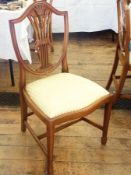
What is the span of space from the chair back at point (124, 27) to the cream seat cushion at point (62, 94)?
1.28 feet

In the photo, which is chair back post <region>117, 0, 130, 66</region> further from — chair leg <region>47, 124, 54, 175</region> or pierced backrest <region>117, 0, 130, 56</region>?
chair leg <region>47, 124, 54, 175</region>

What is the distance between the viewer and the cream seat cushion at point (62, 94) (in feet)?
4.53

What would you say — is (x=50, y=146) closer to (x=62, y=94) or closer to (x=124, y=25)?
(x=62, y=94)

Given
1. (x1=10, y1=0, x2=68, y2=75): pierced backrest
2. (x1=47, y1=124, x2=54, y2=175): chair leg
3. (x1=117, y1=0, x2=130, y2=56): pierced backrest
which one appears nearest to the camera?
(x1=47, y1=124, x2=54, y2=175): chair leg

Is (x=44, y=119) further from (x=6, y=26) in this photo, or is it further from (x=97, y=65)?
(x=97, y=65)

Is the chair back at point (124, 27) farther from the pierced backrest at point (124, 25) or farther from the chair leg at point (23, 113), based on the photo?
the chair leg at point (23, 113)

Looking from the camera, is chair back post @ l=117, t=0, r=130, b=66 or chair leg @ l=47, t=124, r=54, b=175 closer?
chair leg @ l=47, t=124, r=54, b=175

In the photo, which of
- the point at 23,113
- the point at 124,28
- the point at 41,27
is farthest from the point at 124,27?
the point at 23,113

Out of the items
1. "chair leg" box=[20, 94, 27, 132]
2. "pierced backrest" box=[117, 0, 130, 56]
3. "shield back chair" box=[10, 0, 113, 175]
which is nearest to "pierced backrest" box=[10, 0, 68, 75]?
"shield back chair" box=[10, 0, 113, 175]

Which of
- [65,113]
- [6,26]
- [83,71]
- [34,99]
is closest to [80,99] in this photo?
[65,113]

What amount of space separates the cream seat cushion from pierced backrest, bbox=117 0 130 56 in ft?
1.31

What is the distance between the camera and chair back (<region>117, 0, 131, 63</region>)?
1.62 metres

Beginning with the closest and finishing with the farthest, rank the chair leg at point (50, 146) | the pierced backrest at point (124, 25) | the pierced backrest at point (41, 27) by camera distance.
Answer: the chair leg at point (50, 146)
the pierced backrest at point (41, 27)
the pierced backrest at point (124, 25)

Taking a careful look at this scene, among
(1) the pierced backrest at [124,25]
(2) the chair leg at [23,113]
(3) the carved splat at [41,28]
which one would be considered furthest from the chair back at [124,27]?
(2) the chair leg at [23,113]
